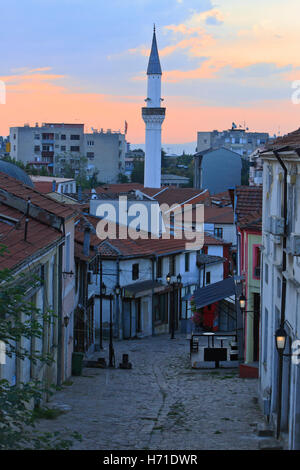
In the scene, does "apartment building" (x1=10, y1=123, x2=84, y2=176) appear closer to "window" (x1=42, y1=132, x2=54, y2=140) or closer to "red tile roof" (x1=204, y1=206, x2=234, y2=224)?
"window" (x1=42, y1=132, x2=54, y2=140)

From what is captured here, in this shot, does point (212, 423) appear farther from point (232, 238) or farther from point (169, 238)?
point (232, 238)

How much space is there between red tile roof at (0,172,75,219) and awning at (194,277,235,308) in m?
8.10

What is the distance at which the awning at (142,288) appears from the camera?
35.8 metres

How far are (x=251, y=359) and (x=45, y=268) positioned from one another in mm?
9168

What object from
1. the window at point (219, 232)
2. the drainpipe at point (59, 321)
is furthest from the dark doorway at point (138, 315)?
the window at point (219, 232)

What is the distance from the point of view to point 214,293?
1085 inches

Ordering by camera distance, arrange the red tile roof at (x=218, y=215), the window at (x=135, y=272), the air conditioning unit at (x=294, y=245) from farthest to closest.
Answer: the red tile roof at (x=218, y=215), the window at (x=135, y=272), the air conditioning unit at (x=294, y=245)

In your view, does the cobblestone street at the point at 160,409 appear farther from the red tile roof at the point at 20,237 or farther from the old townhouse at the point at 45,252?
the red tile roof at the point at 20,237

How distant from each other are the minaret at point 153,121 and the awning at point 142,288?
147 feet

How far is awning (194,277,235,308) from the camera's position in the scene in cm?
2644

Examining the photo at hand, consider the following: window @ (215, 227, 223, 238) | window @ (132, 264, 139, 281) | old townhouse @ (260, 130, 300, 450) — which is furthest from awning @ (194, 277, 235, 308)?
window @ (215, 227, 223, 238)

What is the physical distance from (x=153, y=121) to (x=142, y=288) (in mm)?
48841

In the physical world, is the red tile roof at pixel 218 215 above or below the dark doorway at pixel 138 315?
above

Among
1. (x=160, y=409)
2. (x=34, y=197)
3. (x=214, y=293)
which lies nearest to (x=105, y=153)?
(x=214, y=293)
